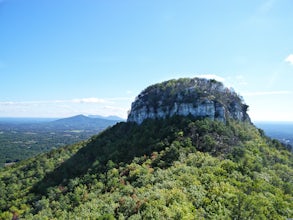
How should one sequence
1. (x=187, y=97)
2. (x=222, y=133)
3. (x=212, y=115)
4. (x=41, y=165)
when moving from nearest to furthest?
(x=222, y=133) → (x=212, y=115) → (x=187, y=97) → (x=41, y=165)

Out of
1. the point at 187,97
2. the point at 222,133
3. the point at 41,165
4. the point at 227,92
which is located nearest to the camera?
the point at 222,133

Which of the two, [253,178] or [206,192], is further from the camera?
[253,178]

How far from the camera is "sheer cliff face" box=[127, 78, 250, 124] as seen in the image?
82.2m

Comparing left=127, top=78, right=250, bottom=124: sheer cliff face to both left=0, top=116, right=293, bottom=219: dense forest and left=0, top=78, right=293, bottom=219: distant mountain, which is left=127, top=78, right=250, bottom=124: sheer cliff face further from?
left=0, top=116, right=293, bottom=219: dense forest

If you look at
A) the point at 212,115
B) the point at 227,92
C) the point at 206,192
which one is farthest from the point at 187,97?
→ the point at 206,192

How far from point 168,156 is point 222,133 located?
18053mm

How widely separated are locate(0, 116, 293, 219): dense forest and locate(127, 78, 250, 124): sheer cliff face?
3410mm

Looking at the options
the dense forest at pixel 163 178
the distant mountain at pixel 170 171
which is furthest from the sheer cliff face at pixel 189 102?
the dense forest at pixel 163 178

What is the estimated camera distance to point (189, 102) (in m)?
84.9

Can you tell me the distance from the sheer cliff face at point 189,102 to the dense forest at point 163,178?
3410 millimetres

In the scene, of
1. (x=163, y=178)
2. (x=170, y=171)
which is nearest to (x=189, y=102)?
(x=170, y=171)

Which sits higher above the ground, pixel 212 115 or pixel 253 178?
pixel 212 115

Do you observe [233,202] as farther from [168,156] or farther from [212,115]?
[212,115]

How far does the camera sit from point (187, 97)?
87062mm
